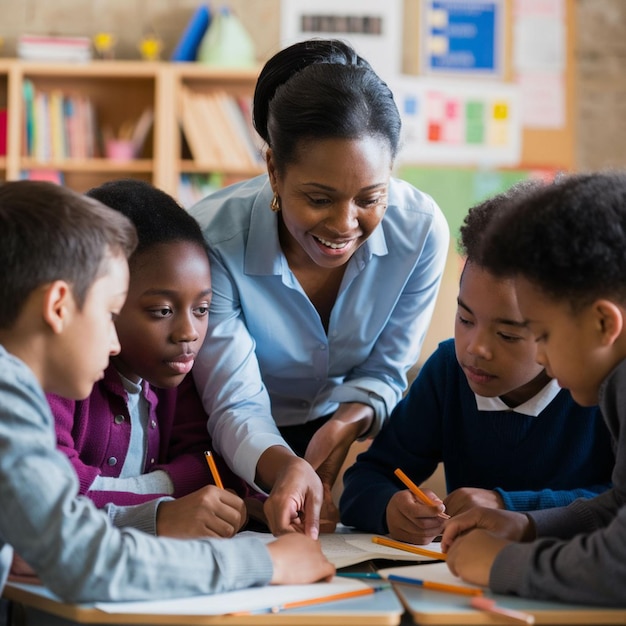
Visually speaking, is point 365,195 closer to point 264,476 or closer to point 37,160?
point 264,476

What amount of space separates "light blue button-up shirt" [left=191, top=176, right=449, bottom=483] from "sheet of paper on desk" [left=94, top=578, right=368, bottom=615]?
1.78 ft

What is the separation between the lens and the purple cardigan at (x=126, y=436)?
4.61 ft

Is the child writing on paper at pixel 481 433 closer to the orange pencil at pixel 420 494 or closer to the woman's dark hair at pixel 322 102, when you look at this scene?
the orange pencil at pixel 420 494

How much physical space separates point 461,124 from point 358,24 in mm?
687

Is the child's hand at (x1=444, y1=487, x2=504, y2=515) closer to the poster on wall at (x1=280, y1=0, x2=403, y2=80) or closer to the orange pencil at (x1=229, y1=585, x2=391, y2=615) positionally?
the orange pencil at (x1=229, y1=585, x2=391, y2=615)

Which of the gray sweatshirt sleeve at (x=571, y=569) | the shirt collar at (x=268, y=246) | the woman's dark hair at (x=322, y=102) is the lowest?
the gray sweatshirt sleeve at (x=571, y=569)

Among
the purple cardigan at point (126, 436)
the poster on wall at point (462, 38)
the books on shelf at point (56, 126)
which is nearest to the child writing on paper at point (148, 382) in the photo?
the purple cardigan at point (126, 436)

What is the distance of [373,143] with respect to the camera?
1.50 metres

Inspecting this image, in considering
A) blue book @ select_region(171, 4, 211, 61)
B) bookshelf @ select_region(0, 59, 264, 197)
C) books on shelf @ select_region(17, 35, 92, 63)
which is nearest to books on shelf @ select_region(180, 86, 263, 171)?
bookshelf @ select_region(0, 59, 264, 197)

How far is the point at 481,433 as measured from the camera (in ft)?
5.32

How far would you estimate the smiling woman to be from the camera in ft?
4.88

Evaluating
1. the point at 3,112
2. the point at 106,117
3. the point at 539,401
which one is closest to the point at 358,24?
the point at 106,117

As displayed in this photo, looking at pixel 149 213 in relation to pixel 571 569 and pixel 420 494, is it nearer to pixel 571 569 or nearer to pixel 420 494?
pixel 420 494

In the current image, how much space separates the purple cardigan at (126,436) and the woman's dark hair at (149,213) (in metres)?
0.23
